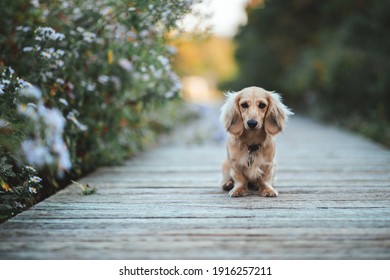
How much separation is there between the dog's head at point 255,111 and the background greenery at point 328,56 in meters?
4.23

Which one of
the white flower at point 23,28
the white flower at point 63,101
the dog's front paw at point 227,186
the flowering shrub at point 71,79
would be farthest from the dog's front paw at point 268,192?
the white flower at point 23,28

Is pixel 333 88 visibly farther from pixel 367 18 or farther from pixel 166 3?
pixel 166 3

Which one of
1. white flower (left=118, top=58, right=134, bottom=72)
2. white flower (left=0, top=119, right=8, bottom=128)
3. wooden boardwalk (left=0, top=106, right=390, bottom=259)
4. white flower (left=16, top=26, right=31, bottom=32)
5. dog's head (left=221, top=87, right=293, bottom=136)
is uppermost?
white flower (left=16, top=26, right=31, bottom=32)

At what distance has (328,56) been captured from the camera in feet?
35.1

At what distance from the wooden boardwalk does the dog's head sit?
0.52 m

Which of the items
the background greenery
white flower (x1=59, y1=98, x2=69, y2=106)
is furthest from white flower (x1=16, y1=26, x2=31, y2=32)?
the background greenery

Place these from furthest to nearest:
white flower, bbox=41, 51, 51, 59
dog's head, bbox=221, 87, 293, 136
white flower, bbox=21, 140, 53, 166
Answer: white flower, bbox=41, 51, 51, 59 < dog's head, bbox=221, 87, 293, 136 < white flower, bbox=21, 140, 53, 166

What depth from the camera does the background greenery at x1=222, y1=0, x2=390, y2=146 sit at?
8.52 m

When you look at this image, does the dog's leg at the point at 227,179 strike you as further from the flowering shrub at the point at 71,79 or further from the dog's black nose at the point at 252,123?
the flowering shrub at the point at 71,79

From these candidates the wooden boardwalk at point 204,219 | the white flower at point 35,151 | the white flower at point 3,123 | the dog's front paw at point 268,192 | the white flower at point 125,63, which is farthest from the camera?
the white flower at point 125,63

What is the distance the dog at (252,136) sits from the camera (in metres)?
3.33

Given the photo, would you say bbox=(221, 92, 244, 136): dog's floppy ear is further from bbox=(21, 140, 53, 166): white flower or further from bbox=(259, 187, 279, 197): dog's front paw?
bbox=(21, 140, 53, 166): white flower
